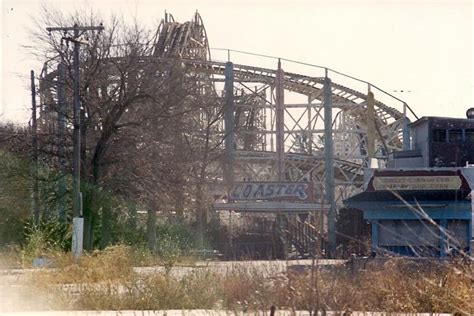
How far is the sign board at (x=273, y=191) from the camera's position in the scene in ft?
169

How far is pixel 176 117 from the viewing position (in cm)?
4078

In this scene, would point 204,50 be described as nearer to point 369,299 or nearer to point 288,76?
point 288,76

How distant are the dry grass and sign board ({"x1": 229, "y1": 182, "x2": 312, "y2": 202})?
29953 mm

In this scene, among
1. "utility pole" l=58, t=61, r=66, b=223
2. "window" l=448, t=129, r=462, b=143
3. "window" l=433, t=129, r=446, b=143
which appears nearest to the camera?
"utility pole" l=58, t=61, r=66, b=223

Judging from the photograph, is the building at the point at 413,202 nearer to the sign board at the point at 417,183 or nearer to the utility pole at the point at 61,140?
the sign board at the point at 417,183

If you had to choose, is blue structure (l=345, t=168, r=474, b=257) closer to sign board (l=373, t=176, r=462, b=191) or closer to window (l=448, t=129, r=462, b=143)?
sign board (l=373, t=176, r=462, b=191)

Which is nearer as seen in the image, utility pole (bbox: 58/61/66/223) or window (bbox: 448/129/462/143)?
utility pole (bbox: 58/61/66/223)

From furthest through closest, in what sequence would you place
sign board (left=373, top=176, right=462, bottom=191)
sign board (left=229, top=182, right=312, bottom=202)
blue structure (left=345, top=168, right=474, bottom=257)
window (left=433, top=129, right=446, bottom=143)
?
sign board (left=229, top=182, right=312, bottom=202) < window (left=433, top=129, right=446, bottom=143) < sign board (left=373, top=176, right=462, bottom=191) < blue structure (left=345, top=168, right=474, bottom=257)

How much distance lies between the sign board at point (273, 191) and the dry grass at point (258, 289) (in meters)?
30.0

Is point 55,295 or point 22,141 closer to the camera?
point 55,295

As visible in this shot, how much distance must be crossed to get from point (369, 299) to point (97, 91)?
82.6ft

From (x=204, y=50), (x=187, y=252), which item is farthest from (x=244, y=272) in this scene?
(x=204, y=50)

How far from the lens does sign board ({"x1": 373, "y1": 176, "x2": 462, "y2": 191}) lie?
34875 millimetres

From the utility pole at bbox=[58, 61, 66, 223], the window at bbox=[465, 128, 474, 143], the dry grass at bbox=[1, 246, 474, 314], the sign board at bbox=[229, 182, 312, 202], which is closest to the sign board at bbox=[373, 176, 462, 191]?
the window at bbox=[465, 128, 474, 143]
